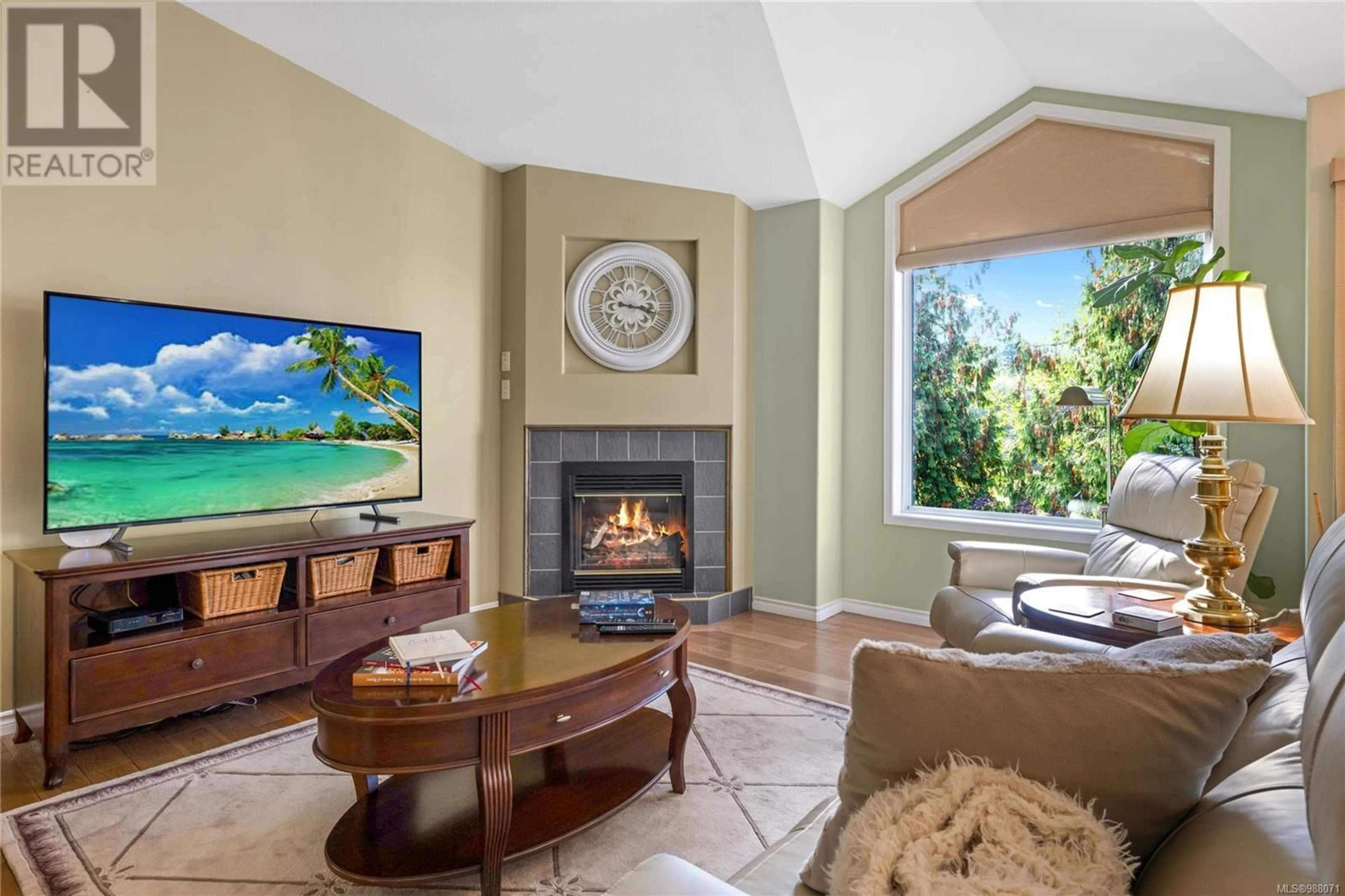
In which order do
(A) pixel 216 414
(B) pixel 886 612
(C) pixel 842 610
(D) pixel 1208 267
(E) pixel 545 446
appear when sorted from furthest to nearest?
(C) pixel 842 610, (B) pixel 886 612, (E) pixel 545 446, (D) pixel 1208 267, (A) pixel 216 414

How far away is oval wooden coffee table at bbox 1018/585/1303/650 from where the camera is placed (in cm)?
184

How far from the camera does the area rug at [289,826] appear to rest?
1.80 m

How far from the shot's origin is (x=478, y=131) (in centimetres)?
388

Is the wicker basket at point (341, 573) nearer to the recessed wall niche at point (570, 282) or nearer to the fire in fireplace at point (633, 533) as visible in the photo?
the fire in fireplace at point (633, 533)

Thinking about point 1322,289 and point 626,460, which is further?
point 626,460

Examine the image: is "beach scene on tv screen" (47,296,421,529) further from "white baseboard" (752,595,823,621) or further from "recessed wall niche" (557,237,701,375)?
"white baseboard" (752,595,823,621)

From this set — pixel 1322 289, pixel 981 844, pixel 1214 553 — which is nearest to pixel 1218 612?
pixel 1214 553

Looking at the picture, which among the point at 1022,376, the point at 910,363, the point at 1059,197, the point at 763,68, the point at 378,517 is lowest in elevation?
the point at 378,517

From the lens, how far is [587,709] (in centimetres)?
185

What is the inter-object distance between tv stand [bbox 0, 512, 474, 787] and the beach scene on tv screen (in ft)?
0.61

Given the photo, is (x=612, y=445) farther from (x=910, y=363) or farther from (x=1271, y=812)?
(x=1271, y=812)

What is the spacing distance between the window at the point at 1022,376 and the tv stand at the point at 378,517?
9.14ft

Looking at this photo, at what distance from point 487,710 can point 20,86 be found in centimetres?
282

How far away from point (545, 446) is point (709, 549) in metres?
1.10
